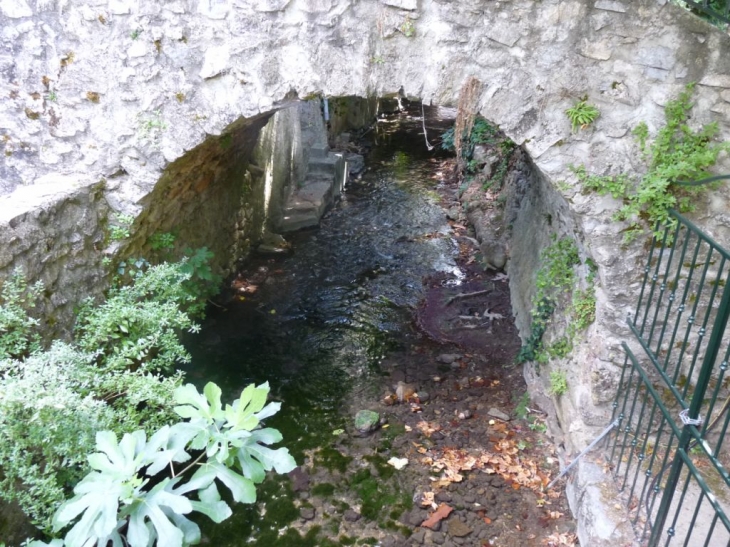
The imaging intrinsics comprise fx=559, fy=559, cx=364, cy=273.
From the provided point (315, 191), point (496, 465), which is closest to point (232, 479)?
point (496, 465)

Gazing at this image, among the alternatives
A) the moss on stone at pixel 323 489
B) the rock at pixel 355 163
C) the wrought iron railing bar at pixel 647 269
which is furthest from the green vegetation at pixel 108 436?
the rock at pixel 355 163

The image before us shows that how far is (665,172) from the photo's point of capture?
9.75 ft

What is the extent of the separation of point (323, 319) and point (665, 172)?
11.5 ft

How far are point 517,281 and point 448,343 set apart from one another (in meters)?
1.06

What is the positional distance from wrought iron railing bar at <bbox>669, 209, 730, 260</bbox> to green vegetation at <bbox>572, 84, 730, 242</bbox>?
114mm

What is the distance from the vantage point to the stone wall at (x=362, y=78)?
296cm

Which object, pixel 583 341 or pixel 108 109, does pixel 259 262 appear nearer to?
pixel 108 109

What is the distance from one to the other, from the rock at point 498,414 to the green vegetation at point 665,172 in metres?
1.81

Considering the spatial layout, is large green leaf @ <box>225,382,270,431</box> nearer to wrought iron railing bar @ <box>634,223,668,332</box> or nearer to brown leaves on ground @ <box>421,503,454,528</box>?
brown leaves on ground @ <box>421,503,454,528</box>

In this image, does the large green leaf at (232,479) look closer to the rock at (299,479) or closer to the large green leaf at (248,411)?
the large green leaf at (248,411)

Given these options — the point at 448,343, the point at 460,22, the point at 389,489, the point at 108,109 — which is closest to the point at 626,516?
the point at 389,489

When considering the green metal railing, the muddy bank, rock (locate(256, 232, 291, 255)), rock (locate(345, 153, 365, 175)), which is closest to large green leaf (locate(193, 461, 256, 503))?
the muddy bank

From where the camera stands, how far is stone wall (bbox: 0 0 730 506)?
2963 mm

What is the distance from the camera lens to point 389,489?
12.2 ft
